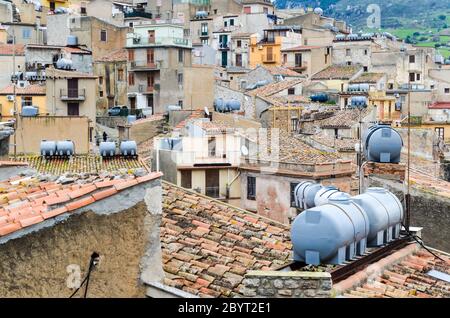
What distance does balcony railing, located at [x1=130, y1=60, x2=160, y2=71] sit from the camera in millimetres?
62534

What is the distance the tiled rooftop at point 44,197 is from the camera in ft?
33.7

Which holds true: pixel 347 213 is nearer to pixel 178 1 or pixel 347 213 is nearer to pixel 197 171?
pixel 197 171

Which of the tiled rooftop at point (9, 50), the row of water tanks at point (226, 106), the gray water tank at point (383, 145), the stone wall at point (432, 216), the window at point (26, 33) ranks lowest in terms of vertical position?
the stone wall at point (432, 216)

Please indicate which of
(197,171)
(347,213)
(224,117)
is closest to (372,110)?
(224,117)

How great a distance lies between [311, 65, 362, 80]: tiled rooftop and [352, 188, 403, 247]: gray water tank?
56.4 metres

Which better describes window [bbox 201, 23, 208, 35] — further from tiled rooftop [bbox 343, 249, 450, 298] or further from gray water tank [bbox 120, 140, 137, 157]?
tiled rooftop [bbox 343, 249, 450, 298]

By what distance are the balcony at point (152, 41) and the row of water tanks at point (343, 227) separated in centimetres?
4793

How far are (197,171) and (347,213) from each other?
76.3ft

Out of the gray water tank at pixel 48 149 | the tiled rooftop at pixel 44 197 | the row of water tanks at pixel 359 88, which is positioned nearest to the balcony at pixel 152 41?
the row of water tanks at pixel 359 88

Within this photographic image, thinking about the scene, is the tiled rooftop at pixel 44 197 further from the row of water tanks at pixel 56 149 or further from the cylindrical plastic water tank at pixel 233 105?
the cylindrical plastic water tank at pixel 233 105

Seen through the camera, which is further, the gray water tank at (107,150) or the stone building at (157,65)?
the stone building at (157,65)

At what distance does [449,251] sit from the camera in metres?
22.9

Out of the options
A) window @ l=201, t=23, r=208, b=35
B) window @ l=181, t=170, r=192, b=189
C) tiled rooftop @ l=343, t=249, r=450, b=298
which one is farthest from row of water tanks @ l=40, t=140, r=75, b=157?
window @ l=201, t=23, r=208, b=35
